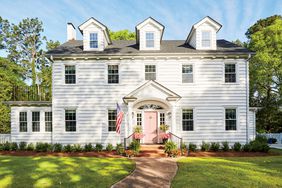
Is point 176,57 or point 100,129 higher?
point 176,57

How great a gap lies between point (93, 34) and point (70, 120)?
681cm

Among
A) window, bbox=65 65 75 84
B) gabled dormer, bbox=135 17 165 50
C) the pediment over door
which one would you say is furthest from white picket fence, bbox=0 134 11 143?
gabled dormer, bbox=135 17 165 50

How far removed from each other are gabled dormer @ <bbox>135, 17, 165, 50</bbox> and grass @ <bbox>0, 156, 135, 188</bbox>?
954 cm

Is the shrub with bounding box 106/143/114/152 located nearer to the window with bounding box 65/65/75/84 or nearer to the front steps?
the front steps

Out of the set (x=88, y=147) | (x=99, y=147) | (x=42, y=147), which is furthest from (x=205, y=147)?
(x=42, y=147)

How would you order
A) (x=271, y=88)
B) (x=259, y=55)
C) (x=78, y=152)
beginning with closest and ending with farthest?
1. (x=78, y=152)
2. (x=259, y=55)
3. (x=271, y=88)

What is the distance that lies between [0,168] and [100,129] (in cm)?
736

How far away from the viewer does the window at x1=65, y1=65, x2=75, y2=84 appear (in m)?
16.6

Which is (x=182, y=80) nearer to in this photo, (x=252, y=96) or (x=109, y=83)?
(x=109, y=83)

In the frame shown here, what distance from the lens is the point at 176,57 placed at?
1648 cm

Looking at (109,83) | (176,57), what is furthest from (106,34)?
(176,57)

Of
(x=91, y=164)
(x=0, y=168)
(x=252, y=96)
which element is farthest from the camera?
(x=252, y=96)

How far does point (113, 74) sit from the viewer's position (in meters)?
16.6

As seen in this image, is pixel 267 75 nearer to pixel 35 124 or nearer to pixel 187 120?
pixel 187 120
